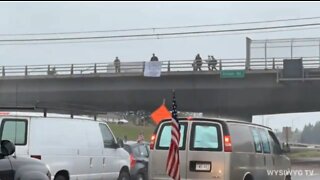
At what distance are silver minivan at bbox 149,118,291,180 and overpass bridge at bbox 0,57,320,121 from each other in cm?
2910

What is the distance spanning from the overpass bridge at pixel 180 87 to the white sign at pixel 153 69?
436 mm

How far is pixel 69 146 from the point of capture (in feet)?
42.5

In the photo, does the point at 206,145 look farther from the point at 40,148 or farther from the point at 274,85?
the point at 274,85

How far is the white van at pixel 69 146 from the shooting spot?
1190cm

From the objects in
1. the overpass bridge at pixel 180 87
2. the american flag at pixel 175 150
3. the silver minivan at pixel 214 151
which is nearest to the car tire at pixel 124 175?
the silver minivan at pixel 214 151

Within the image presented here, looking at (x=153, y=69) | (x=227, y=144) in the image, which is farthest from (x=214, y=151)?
(x=153, y=69)

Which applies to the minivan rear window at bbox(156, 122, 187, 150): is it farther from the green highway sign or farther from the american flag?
the green highway sign

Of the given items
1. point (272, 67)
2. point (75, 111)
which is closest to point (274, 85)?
point (272, 67)

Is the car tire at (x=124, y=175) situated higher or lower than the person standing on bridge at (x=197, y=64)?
lower

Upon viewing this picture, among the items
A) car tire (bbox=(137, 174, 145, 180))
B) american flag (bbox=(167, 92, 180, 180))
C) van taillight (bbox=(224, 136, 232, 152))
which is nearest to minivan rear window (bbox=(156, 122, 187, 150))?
american flag (bbox=(167, 92, 180, 180))

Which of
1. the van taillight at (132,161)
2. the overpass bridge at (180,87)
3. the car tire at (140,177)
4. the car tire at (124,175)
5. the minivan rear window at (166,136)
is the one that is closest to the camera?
the minivan rear window at (166,136)

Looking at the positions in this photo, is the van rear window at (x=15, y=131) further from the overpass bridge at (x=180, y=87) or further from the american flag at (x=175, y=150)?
the overpass bridge at (x=180, y=87)

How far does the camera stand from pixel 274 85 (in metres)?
42.5

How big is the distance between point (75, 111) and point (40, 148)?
202 centimetres
